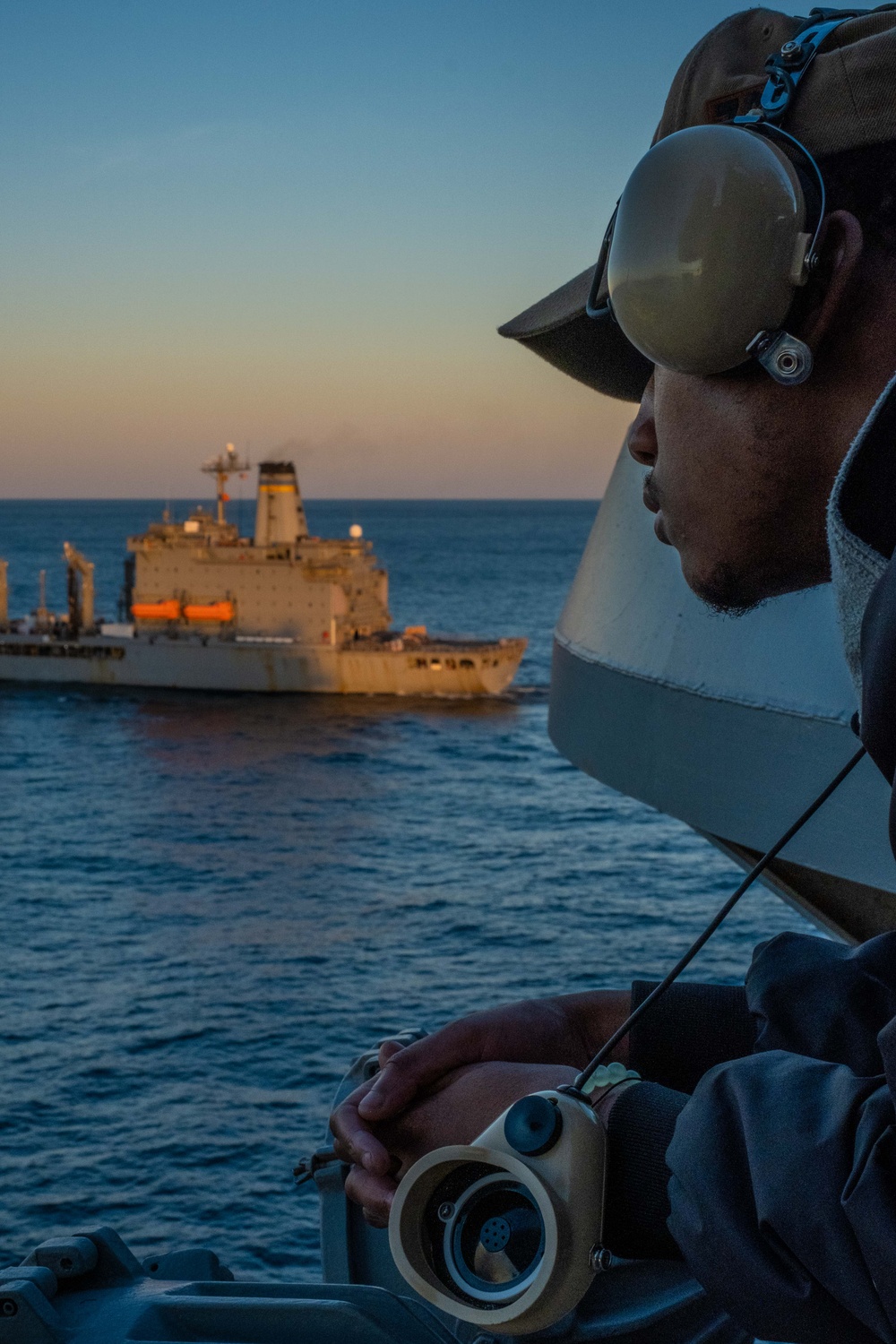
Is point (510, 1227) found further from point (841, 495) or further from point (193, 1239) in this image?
point (193, 1239)

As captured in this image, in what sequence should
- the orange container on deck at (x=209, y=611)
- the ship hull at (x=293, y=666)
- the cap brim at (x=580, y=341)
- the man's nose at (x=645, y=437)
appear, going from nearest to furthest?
the man's nose at (x=645, y=437), the cap brim at (x=580, y=341), the ship hull at (x=293, y=666), the orange container on deck at (x=209, y=611)

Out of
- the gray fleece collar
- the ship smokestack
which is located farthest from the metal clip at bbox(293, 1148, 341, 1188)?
the ship smokestack

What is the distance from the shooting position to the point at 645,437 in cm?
142

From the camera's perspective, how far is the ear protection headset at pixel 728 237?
1.18 m

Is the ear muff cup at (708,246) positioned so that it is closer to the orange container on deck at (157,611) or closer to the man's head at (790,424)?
the man's head at (790,424)

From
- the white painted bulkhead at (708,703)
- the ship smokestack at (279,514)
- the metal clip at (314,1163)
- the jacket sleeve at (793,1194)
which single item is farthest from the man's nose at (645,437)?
the ship smokestack at (279,514)

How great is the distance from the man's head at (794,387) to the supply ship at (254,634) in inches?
1919

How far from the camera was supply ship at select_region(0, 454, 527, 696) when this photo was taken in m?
51.3

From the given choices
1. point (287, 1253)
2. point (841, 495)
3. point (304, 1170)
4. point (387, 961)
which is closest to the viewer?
point (841, 495)

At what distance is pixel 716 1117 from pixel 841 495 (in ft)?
1.59

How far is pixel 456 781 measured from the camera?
39688mm

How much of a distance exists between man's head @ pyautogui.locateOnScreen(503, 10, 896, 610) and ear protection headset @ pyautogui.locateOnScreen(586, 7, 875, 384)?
0.02 metres

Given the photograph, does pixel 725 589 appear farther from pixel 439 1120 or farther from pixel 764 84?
pixel 439 1120

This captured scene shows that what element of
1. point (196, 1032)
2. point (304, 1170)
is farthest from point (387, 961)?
point (304, 1170)
